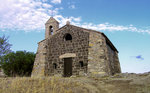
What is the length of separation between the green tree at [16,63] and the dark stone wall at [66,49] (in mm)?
6612

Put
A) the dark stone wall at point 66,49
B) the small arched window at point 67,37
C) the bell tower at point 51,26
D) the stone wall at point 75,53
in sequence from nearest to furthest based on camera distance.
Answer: the stone wall at point 75,53, the dark stone wall at point 66,49, the small arched window at point 67,37, the bell tower at point 51,26

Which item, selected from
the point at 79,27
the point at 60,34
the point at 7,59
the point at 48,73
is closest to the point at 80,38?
the point at 79,27

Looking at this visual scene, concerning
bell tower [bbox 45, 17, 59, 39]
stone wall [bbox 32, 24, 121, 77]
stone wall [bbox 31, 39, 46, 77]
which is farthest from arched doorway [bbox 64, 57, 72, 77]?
bell tower [bbox 45, 17, 59, 39]

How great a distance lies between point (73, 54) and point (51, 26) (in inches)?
238

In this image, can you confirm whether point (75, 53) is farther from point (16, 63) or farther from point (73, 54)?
point (16, 63)

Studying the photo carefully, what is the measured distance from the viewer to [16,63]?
2147 cm

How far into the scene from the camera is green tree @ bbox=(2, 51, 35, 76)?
2117 centimetres

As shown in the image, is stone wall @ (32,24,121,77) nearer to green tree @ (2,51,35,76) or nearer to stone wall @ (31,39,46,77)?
stone wall @ (31,39,46,77)

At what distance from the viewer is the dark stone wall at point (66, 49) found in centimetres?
1441

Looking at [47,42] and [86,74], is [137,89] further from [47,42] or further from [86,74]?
[47,42]

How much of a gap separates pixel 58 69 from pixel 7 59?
9.97 metres

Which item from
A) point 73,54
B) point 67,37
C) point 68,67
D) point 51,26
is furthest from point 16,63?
point 73,54

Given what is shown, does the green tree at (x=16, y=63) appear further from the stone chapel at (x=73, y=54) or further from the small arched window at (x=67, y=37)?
the small arched window at (x=67, y=37)

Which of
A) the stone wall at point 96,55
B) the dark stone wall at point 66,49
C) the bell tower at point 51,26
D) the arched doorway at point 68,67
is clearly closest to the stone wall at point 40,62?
the dark stone wall at point 66,49
